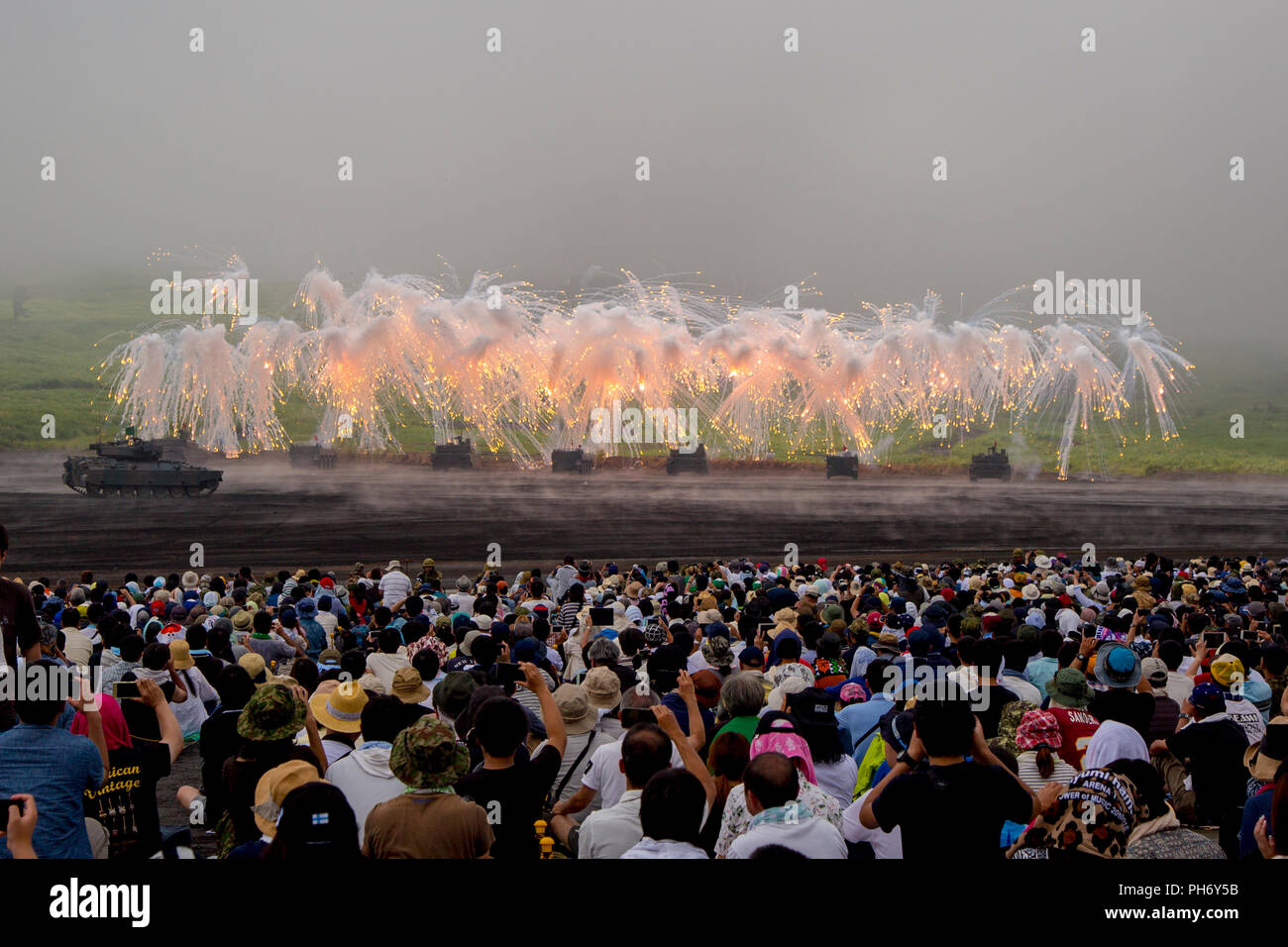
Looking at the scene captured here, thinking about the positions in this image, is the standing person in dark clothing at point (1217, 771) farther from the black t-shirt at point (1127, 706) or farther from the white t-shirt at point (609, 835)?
the white t-shirt at point (609, 835)

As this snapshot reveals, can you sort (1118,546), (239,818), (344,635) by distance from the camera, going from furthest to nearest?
1. (1118,546)
2. (344,635)
3. (239,818)

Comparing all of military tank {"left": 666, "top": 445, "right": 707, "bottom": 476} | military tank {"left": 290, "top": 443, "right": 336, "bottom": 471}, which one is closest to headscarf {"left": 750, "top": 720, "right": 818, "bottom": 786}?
military tank {"left": 666, "top": 445, "right": 707, "bottom": 476}

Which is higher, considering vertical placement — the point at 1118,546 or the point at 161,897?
the point at 161,897

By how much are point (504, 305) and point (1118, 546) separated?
31.7m

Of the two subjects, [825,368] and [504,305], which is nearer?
[504,305]

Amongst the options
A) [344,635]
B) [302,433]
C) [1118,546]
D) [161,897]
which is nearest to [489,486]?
[1118,546]

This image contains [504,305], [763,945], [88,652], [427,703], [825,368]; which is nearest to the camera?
[763,945]

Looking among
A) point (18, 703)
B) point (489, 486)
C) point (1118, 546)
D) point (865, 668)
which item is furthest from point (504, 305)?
point (18, 703)

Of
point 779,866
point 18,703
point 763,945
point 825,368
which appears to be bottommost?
point 763,945

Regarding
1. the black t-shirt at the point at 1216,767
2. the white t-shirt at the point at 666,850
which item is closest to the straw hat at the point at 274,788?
the white t-shirt at the point at 666,850

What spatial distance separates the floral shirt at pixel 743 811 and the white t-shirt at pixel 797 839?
180 mm

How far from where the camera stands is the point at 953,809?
4336 mm

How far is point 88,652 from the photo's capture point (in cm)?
1054

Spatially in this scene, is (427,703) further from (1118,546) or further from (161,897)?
(1118,546)
